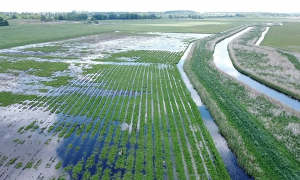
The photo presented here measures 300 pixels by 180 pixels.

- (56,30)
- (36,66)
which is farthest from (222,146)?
(56,30)

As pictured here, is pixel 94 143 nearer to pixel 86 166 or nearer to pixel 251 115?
pixel 86 166

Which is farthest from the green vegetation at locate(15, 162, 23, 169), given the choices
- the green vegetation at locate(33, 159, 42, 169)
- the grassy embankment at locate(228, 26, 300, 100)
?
the grassy embankment at locate(228, 26, 300, 100)

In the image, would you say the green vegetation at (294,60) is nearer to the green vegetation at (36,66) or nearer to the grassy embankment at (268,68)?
the grassy embankment at (268,68)

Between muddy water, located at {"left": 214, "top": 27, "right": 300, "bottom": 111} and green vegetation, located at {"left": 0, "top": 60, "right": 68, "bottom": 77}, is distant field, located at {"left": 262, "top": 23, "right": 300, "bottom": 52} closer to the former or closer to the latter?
muddy water, located at {"left": 214, "top": 27, "right": 300, "bottom": 111}

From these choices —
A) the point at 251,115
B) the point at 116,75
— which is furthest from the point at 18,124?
the point at 251,115

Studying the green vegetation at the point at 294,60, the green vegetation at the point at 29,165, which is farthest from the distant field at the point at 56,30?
the green vegetation at the point at 294,60
